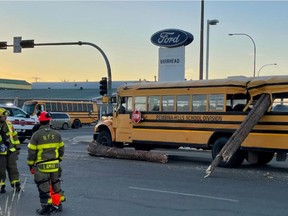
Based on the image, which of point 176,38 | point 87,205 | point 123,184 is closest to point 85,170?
point 123,184

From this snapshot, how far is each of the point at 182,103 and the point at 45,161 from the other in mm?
8584

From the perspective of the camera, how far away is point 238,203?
8.27 metres

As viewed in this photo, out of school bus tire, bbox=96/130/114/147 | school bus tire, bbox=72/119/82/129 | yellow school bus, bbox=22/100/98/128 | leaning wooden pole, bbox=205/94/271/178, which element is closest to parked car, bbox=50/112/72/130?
Answer: yellow school bus, bbox=22/100/98/128

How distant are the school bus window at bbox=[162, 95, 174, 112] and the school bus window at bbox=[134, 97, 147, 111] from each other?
841 millimetres

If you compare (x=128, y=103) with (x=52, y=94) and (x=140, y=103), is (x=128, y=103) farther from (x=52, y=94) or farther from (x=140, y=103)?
(x=52, y=94)

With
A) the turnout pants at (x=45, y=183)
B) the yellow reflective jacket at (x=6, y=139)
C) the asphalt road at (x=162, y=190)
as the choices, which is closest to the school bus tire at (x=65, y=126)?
the asphalt road at (x=162, y=190)

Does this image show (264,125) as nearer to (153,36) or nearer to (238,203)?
(238,203)

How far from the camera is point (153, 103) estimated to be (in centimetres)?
1603

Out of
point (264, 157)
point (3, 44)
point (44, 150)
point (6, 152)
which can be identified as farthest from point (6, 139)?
point (3, 44)

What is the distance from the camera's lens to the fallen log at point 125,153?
585 inches

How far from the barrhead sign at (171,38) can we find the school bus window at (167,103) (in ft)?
31.4

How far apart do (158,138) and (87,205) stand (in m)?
7.97

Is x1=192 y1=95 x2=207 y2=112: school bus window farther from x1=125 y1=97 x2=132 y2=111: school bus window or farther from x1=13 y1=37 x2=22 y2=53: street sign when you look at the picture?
x1=13 y1=37 x2=22 y2=53: street sign

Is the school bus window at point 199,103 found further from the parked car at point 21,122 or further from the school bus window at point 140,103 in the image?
the parked car at point 21,122
